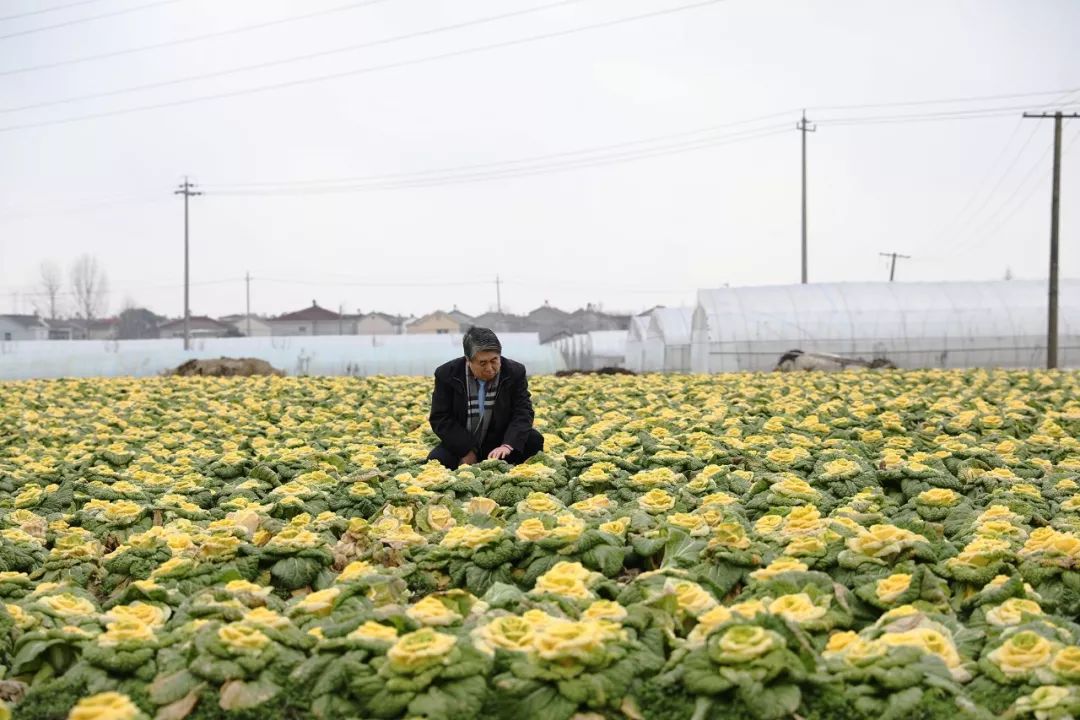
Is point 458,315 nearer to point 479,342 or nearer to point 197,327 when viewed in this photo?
point 197,327

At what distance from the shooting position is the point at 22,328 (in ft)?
200

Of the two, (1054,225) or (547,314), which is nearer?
(1054,225)

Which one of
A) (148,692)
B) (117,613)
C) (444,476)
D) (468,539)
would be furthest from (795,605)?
(444,476)

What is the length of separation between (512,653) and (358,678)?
1.33 feet

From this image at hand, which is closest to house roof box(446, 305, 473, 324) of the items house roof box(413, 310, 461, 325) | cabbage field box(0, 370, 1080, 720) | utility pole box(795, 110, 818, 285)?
house roof box(413, 310, 461, 325)

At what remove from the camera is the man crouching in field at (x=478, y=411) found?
6.77 m

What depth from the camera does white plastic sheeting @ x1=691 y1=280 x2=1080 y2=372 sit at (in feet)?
90.8

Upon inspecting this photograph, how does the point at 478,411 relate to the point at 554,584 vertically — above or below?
above

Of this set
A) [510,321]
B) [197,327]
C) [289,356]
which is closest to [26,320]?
[197,327]

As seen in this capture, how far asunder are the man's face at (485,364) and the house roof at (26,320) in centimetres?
6280

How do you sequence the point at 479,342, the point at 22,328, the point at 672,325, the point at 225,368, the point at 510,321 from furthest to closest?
the point at 510,321
the point at 22,328
the point at 672,325
the point at 225,368
the point at 479,342

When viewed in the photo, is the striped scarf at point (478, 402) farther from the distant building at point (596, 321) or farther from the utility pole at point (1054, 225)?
the distant building at point (596, 321)

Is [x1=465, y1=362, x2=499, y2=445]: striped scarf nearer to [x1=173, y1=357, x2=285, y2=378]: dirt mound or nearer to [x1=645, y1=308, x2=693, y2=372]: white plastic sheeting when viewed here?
[x1=173, y1=357, x2=285, y2=378]: dirt mound

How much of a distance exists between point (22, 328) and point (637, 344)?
141ft
